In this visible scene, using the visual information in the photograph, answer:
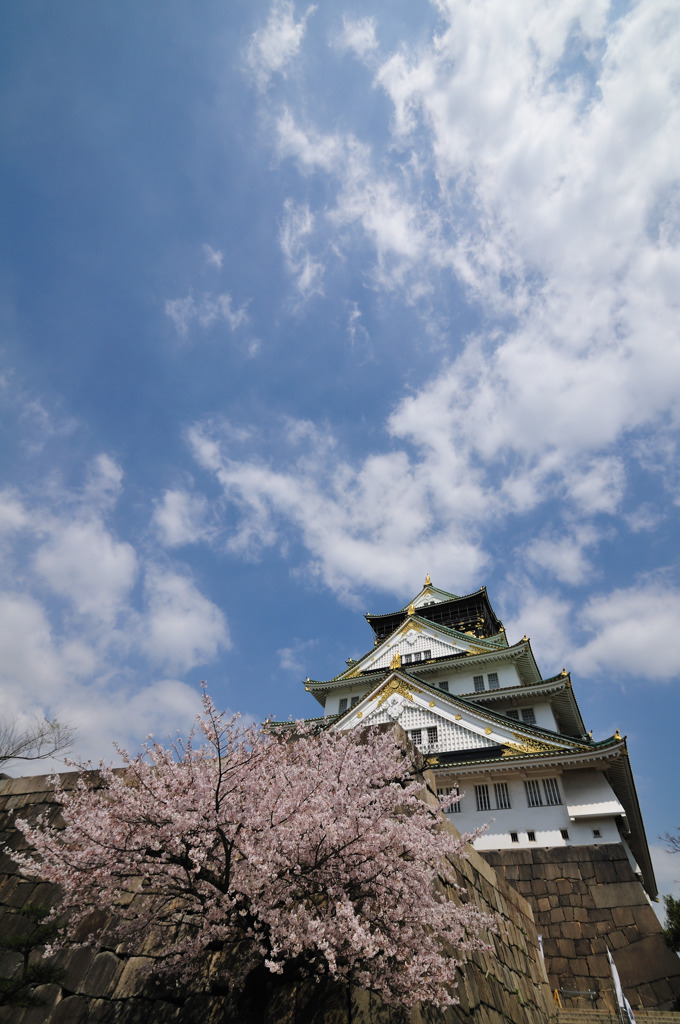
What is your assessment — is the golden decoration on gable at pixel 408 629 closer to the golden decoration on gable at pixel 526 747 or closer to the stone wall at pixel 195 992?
the golden decoration on gable at pixel 526 747

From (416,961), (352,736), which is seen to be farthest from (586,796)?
(416,961)

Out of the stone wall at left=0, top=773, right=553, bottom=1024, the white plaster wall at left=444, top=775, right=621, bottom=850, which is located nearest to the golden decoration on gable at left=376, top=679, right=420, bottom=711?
the white plaster wall at left=444, top=775, right=621, bottom=850

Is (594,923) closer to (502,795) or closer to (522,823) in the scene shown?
(522,823)

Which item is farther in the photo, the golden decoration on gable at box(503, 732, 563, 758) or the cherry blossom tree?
the golden decoration on gable at box(503, 732, 563, 758)

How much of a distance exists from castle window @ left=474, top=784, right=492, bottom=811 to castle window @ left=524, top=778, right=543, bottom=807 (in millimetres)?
1278

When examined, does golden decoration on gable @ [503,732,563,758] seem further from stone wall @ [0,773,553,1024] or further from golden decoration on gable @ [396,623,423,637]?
golden decoration on gable @ [396,623,423,637]

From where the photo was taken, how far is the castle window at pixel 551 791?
16.1 meters

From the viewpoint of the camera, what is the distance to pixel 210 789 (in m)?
4.62

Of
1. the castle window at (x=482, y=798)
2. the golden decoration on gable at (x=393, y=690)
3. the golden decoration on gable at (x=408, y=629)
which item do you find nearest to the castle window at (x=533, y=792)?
the castle window at (x=482, y=798)

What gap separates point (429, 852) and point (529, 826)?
14016mm

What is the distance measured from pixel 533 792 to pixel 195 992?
14.5m

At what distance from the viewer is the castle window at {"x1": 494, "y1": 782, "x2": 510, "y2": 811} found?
1664cm

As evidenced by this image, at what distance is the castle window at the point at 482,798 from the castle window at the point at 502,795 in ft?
0.98

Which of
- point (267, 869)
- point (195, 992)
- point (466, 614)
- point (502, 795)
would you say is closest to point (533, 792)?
point (502, 795)
